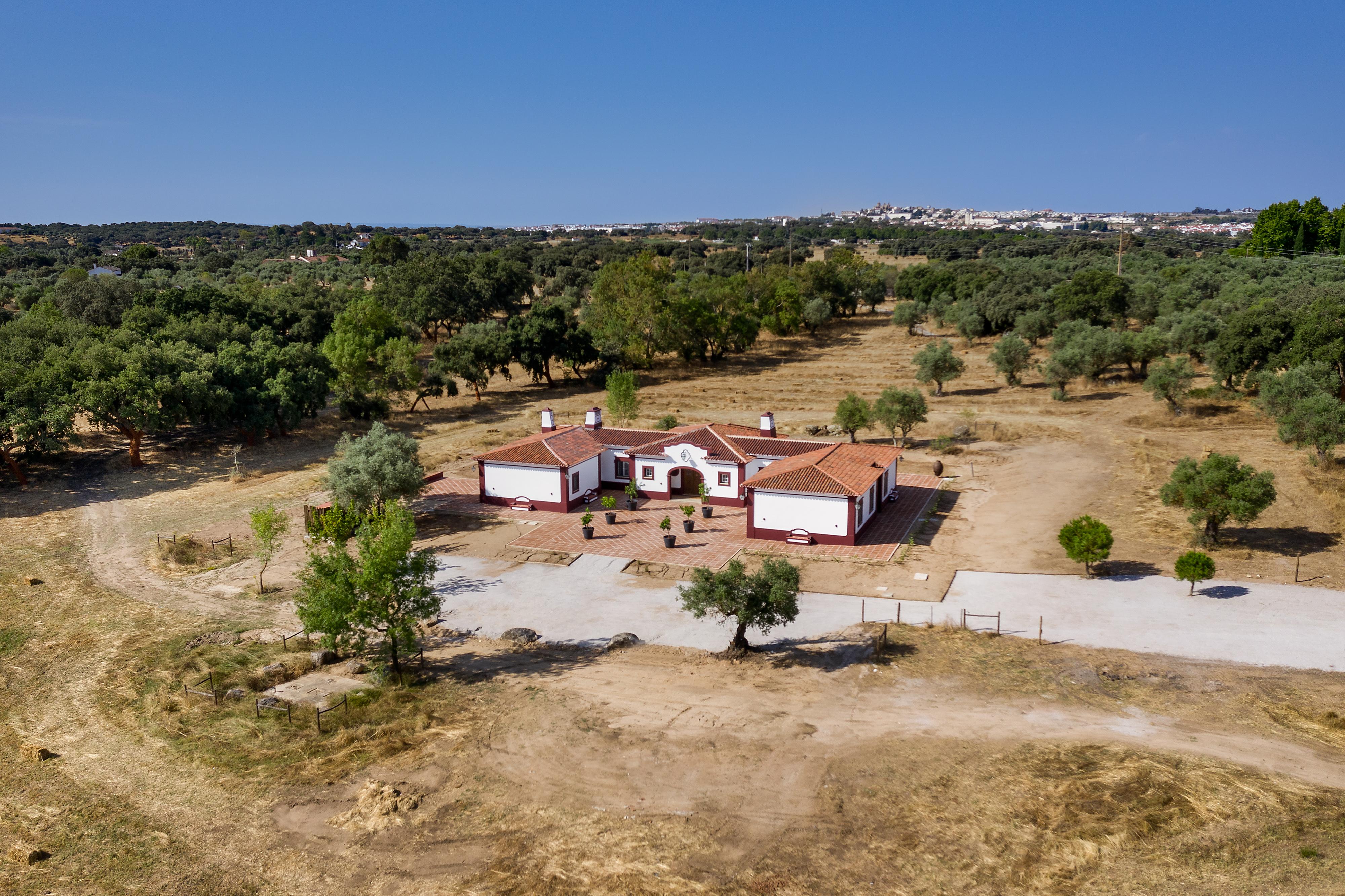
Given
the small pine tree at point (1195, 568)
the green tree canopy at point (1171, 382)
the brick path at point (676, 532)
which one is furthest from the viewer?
the green tree canopy at point (1171, 382)

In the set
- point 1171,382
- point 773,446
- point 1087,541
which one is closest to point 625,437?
point 773,446

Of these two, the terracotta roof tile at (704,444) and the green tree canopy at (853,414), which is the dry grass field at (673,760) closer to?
the terracotta roof tile at (704,444)

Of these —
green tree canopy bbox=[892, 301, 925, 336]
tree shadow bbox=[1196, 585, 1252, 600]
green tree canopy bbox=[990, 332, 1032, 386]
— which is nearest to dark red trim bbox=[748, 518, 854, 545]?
tree shadow bbox=[1196, 585, 1252, 600]

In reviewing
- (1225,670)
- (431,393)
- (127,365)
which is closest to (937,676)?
(1225,670)

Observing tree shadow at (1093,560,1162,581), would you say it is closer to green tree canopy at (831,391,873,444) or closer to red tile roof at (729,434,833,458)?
red tile roof at (729,434,833,458)

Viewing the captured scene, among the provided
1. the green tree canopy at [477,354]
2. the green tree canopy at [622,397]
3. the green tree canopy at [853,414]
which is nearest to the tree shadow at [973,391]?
the green tree canopy at [853,414]

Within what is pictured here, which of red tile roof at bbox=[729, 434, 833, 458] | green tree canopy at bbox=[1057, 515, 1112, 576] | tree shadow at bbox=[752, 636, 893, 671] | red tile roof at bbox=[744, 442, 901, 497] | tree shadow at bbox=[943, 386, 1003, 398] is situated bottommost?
tree shadow at bbox=[752, 636, 893, 671]
